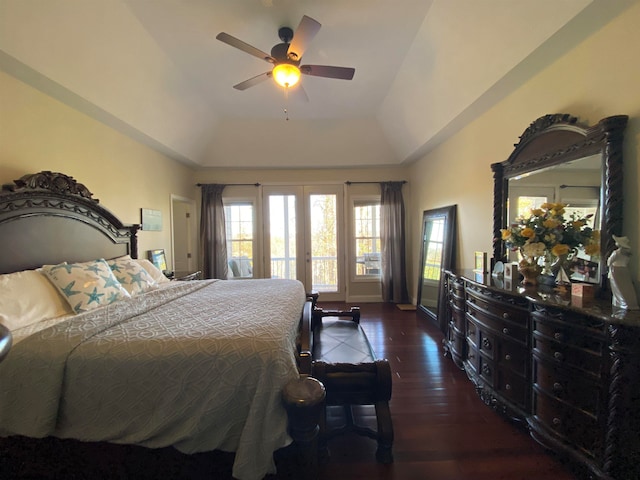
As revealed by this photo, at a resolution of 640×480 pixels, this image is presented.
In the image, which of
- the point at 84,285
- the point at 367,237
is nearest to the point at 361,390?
the point at 84,285

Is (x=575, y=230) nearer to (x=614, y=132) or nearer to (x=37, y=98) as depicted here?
(x=614, y=132)

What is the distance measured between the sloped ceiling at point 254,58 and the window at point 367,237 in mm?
1412

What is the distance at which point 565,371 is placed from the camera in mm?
1519

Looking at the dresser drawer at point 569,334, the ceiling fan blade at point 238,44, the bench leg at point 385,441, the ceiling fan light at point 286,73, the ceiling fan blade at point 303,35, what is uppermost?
the ceiling fan blade at point 303,35

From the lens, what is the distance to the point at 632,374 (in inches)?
49.8

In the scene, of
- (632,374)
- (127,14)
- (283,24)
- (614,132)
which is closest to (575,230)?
(614,132)

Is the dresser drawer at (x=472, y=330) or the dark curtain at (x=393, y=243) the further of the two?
the dark curtain at (x=393, y=243)

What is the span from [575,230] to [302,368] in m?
2.04

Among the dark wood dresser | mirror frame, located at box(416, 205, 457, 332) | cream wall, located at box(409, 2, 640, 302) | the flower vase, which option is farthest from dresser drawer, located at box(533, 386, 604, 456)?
mirror frame, located at box(416, 205, 457, 332)

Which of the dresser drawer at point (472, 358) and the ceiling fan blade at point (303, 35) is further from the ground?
the ceiling fan blade at point (303, 35)

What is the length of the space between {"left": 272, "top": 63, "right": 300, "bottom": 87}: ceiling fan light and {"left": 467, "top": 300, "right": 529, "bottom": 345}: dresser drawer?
2581 mm

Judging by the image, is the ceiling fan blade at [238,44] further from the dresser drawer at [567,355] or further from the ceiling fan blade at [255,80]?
the dresser drawer at [567,355]

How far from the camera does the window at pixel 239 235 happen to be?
5152mm

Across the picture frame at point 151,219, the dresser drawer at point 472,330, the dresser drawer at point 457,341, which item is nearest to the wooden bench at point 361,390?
the dresser drawer at point 472,330
